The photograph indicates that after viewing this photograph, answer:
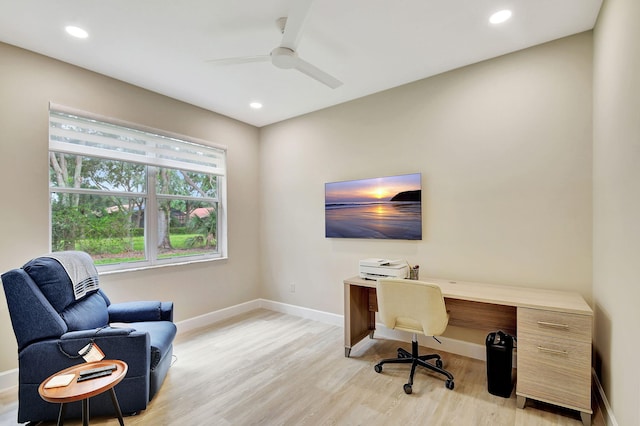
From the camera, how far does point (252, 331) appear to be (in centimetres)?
375

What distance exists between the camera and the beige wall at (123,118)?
2.56m

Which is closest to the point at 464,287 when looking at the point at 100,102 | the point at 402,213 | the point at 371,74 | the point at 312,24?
the point at 402,213

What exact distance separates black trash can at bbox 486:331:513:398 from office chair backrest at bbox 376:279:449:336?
39 centimetres

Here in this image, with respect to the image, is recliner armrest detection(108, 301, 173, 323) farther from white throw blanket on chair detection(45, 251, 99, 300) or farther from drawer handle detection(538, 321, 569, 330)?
drawer handle detection(538, 321, 569, 330)

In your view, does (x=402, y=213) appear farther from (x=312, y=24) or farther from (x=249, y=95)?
(x=249, y=95)

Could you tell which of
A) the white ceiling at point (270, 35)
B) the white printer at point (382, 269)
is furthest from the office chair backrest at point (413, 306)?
the white ceiling at point (270, 35)

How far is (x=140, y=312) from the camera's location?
9.05 ft

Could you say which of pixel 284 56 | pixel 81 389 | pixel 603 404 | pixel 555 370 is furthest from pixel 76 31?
pixel 603 404

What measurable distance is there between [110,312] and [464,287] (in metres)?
3.16

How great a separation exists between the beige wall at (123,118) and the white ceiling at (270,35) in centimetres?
20

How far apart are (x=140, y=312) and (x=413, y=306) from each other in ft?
7.88

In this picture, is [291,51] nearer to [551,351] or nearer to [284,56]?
[284,56]

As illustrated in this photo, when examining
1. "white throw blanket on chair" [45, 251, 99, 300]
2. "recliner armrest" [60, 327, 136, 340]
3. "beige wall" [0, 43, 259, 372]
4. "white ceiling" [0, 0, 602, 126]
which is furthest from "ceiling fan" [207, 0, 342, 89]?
"recliner armrest" [60, 327, 136, 340]

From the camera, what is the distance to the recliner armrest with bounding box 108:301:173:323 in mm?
2717
